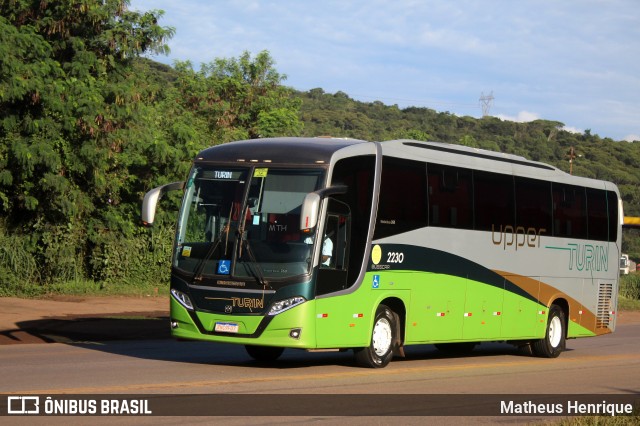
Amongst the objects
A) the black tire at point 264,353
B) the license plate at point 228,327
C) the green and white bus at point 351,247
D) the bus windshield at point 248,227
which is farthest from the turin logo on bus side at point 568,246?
the license plate at point 228,327

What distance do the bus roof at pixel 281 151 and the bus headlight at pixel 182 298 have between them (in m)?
2.15

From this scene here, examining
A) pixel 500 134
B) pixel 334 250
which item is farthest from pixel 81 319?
pixel 500 134

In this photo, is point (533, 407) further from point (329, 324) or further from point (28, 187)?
point (28, 187)

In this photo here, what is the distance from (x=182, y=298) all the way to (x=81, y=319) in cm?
938

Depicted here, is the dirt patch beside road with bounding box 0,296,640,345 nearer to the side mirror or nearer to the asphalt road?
the asphalt road

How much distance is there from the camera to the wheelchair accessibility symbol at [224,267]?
16156 mm

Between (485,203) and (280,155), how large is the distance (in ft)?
17.4

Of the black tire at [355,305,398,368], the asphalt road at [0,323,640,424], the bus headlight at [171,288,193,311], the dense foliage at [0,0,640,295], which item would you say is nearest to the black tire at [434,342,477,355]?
the asphalt road at [0,323,640,424]

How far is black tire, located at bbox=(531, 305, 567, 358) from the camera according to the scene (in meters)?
22.3

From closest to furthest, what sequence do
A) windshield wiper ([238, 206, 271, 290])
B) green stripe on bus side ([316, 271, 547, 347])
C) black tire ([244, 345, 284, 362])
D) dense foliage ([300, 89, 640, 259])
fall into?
windshield wiper ([238, 206, 271, 290]) → green stripe on bus side ([316, 271, 547, 347]) → black tire ([244, 345, 284, 362]) → dense foliage ([300, 89, 640, 259])

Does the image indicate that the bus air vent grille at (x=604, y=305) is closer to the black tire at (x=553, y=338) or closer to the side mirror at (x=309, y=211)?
the black tire at (x=553, y=338)

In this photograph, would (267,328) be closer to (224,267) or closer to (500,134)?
(224,267)

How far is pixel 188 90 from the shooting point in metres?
55.6

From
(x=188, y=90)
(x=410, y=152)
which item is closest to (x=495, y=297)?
(x=410, y=152)
